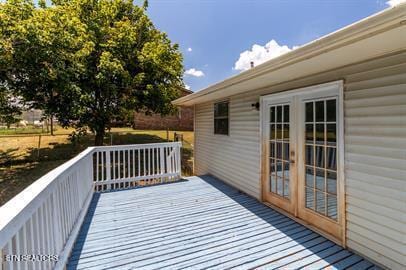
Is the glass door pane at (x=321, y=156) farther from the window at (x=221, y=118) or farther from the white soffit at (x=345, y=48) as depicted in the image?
the window at (x=221, y=118)

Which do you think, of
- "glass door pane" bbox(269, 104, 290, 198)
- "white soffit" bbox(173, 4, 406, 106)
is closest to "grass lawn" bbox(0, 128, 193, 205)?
"glass door pane" bbox(269, 104, 290, 198)

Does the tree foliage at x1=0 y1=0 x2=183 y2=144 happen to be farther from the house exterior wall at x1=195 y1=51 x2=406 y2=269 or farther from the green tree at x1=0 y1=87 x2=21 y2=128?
the house exterior wall at x1=195 y1=51 x2=406 y2=269

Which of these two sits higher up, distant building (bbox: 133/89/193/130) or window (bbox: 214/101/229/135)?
distant building (bbox: 133/89/193/130)

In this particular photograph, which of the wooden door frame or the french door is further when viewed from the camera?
the wooden door frame

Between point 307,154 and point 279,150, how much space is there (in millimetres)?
657

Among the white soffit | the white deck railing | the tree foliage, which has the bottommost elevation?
the white deck railing

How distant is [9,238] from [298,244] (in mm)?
3023

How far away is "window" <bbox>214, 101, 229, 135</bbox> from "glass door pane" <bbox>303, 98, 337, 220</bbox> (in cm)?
270

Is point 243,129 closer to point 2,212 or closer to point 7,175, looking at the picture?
point 2,212

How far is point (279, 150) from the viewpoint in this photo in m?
4.16

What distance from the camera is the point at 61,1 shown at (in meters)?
11.1

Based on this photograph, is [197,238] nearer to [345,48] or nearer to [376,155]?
[376,155]

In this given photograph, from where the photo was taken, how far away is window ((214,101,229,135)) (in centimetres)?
607

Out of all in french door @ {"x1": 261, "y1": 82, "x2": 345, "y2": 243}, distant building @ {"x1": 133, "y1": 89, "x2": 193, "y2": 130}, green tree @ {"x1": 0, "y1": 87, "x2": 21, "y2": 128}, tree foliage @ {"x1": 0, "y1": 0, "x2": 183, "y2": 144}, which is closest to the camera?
french door @ {"x1": 261, "y1": 82, "x2": 345, "y2": 243}
